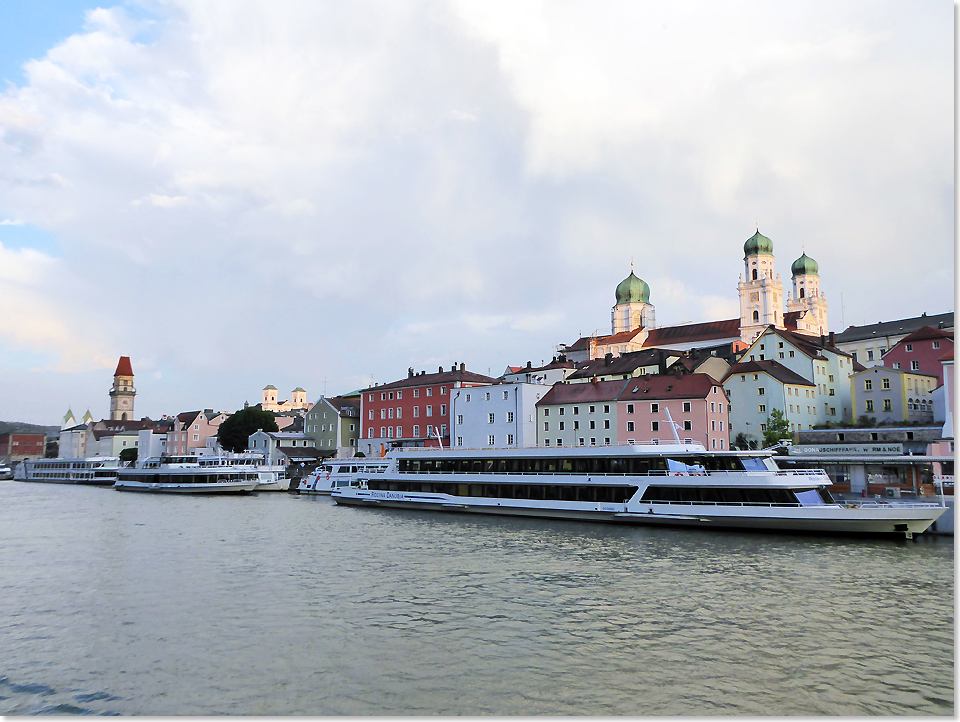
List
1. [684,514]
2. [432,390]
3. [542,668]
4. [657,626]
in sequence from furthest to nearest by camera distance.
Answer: [432,390]
[684,514]
[657,626]
[542,668]

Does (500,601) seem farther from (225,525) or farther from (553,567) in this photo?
(225,525)

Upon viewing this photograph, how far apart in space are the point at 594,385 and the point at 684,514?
1227 inches

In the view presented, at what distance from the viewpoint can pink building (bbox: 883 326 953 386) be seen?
6811cm

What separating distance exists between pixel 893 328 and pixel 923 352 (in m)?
26.8

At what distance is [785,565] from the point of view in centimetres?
2552

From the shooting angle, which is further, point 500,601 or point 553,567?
point 553,567

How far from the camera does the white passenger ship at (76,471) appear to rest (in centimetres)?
9781

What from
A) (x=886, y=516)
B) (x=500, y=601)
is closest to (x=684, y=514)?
(x=886, y=516)

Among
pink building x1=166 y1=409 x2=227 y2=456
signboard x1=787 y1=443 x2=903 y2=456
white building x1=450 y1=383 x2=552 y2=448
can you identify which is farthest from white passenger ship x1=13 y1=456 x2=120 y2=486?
signboard x1=787 y1=443 x2=903 y2=456

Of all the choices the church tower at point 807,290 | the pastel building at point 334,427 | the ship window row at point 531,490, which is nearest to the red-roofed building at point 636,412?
the ship window row at point 531,490

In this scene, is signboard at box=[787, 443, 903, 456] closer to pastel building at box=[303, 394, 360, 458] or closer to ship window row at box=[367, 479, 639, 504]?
ship window row at box=[367, 479, 639, 504]

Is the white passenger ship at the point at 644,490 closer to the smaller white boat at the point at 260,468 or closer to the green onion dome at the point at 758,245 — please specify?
the smaller white boat at the point at 260,468

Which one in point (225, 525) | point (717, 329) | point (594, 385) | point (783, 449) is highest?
point (717, 329)

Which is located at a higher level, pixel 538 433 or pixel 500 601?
pixel 538 433
